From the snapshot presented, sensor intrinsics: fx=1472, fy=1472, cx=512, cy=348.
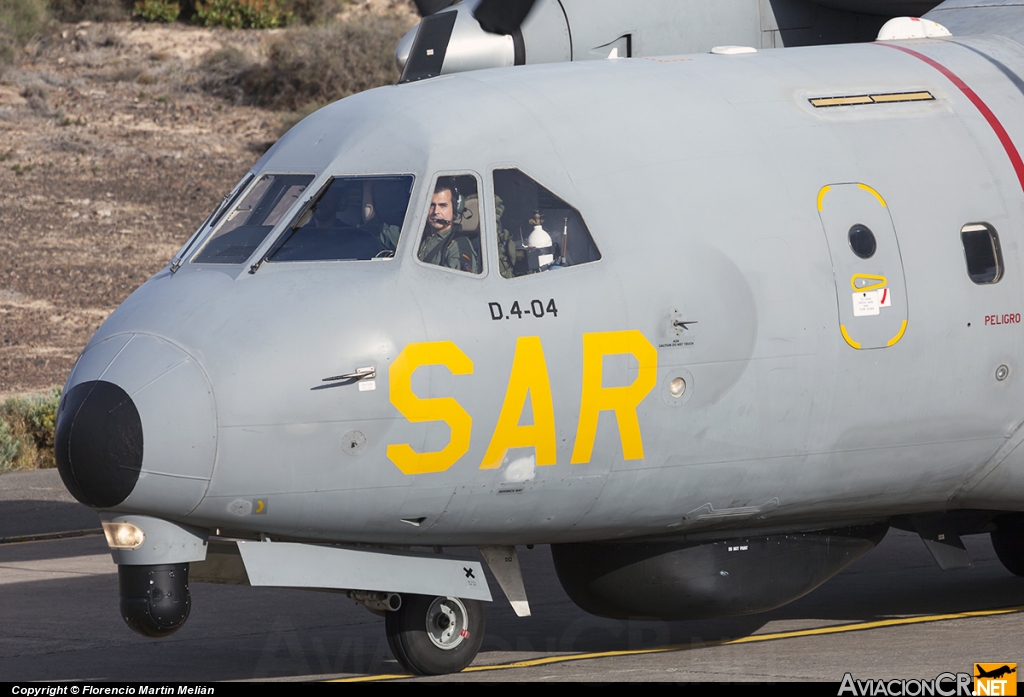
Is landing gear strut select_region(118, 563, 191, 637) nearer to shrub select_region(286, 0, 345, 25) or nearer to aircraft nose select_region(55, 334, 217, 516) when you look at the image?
aircraft nose select_region(55, 334, 217, 516)

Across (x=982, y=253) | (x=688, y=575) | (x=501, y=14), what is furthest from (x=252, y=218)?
(x=982, y=253)

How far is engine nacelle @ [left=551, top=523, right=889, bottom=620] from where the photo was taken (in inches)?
361

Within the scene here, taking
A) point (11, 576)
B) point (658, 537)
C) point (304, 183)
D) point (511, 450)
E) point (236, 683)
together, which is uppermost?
point (304, 183)

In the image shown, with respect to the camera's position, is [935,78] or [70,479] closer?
[70,479]

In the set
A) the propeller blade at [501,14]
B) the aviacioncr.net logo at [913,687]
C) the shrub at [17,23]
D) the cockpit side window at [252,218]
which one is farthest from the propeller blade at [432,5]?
the shrub at [17,23]

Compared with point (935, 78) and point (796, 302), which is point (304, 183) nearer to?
point (796, 302)

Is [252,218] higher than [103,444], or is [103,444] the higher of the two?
[252,218]

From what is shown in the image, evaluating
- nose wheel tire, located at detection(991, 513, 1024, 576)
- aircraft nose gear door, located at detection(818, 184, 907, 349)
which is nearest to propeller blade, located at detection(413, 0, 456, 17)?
aircraft nose gear door, located at detection(818, 184, 907, 349)

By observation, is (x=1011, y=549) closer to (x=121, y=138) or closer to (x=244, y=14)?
(x=121, y=138)

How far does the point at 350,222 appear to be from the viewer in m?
8.41

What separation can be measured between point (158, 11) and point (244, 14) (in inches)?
93.3

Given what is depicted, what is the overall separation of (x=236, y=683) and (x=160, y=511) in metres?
2.04

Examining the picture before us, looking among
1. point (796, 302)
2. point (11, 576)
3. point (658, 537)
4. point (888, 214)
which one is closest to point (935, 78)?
point (888, 214)

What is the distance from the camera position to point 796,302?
8664mm
